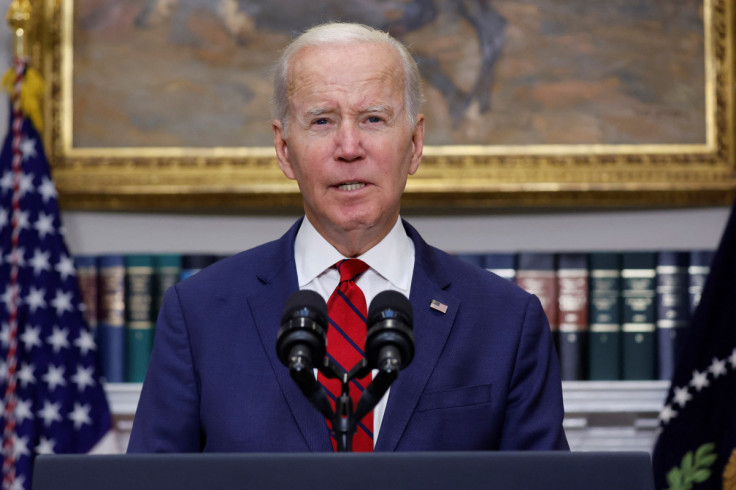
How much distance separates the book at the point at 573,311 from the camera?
3.48 meters

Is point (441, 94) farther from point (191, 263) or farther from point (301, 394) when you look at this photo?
point (301, 394)

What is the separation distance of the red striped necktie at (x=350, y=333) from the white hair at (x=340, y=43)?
31 centimetres

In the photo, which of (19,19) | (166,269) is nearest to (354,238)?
(166,269)

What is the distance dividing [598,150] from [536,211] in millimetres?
328

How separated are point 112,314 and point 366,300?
6.25 feet

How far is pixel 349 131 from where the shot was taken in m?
1.80

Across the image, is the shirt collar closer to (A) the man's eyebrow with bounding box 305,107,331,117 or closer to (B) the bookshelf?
(A) the man's eyebrow with bounding box 305,107,331,117

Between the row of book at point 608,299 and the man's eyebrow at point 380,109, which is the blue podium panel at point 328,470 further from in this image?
the row of book at point 608,299

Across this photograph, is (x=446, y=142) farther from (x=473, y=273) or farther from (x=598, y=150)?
(x=473, y=273)

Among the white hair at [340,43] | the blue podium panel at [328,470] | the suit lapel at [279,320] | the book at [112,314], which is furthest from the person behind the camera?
the book at [112,314]

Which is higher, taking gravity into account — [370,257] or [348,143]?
[348,143]

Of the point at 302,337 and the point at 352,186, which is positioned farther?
the point at 352,186

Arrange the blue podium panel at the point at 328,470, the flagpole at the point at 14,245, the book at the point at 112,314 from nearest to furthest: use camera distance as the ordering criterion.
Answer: the blue podium panel at the point at 328,470
the flagpole at the point at 14,245
the book at the point at 112,314

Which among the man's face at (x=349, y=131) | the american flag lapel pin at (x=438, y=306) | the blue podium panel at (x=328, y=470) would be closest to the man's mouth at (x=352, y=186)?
the man's face at (x=349, y=131)
